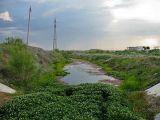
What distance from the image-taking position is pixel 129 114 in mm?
26078

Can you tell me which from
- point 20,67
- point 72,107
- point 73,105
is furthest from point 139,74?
point 72,107

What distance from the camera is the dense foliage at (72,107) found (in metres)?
25.0

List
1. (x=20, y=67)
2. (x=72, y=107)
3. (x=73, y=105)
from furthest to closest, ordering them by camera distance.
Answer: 1. (x=20, y=67)
2. (x=73, y=105)
3. (x=72, y=107)

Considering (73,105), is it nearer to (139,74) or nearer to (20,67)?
(20,67)

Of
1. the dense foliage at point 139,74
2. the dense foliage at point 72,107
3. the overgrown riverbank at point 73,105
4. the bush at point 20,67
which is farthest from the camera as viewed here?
the bush at point 20,67

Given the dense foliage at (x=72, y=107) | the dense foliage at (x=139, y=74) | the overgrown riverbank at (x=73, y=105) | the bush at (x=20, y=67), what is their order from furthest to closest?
1. the bush at (x=20, y=67)
2. the dense foliage at (x=139, y=74)
3. the overgrown riverbank at (x=73, y=105)
4. the dense foliage at (x=72, y=107)

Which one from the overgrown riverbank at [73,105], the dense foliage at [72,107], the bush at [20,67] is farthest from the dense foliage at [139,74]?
the bush at [20,67]

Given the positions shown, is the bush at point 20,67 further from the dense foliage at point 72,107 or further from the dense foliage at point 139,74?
the dense foliage at point 72,107

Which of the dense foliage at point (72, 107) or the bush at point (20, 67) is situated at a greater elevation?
the bush at point (20, 67)

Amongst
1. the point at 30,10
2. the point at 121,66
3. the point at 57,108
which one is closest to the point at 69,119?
the point at 57,108

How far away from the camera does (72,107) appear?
2664cm

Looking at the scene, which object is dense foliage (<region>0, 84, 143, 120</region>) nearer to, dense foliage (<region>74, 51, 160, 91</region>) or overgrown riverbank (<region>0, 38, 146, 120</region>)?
overgrown riverbank (<region>0, 38, 146, 120</region>)

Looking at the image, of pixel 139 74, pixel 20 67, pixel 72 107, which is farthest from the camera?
pixel 139 74

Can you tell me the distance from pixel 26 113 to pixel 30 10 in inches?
2363
